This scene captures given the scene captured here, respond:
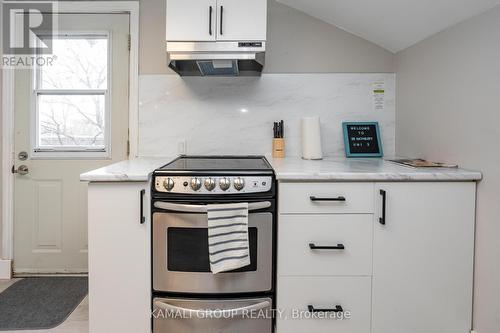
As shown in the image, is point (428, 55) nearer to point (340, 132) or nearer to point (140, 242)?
point (340, 132)

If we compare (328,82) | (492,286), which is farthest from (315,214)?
(328,82)

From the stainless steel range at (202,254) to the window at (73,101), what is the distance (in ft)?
3.77

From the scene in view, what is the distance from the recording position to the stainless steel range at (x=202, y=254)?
1605 mm

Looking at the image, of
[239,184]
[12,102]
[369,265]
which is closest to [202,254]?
[239,184]

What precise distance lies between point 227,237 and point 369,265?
2.32 feet

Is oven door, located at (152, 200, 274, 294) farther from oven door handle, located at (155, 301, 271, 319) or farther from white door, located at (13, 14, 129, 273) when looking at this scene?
white door, located at (13, 14, 129, 273)

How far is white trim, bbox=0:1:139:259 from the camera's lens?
2398mm

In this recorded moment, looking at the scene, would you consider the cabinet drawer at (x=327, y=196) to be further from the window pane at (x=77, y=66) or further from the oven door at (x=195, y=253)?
the window pane at (x=77, y=66)

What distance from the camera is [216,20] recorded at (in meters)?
1.93

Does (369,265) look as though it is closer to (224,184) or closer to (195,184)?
(224,184)

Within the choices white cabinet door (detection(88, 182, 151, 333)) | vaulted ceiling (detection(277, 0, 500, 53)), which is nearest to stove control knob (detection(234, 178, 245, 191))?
white cabinet door (detection(88, 182, 151, 333))

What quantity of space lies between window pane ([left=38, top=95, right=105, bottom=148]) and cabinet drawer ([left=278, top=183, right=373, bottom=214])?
159 centimetres

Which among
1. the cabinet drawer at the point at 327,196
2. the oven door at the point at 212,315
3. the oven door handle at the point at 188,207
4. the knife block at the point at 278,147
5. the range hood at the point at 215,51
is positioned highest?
the range hood at the point at 215,51

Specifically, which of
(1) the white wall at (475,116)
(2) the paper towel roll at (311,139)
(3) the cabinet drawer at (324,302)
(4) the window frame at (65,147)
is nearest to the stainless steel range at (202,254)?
(3) the cabinet drawer at (324,302)
